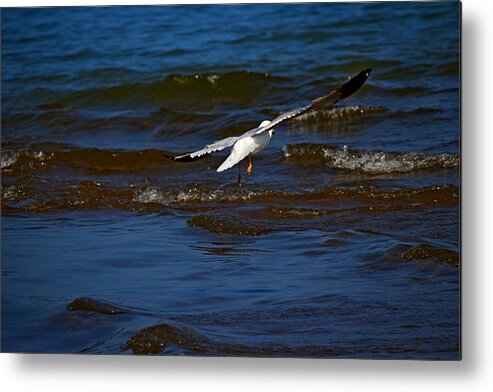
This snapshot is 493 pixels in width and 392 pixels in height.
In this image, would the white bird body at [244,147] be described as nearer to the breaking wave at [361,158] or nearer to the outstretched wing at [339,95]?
the outstretched wing at [339,95]

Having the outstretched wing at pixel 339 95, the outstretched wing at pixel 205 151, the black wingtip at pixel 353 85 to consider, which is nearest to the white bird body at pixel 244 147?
the outstretched wing at pixel 205 151

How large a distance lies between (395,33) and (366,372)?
4.62 ft

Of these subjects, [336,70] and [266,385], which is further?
[336,70]

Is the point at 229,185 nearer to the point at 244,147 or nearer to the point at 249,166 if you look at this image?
the point at 249,166

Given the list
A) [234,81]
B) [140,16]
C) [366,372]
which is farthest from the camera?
[234,81]

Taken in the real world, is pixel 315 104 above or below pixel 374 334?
above

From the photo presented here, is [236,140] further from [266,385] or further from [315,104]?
[266,385]

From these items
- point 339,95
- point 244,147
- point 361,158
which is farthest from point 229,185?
point 339,95

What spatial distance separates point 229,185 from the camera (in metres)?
4.77

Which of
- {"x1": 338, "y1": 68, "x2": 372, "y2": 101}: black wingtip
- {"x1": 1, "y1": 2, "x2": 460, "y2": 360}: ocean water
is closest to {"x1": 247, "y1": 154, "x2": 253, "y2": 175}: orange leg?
{"x1": 1, "y1": 2, "x2": 460, "y2": 360}: ocean water

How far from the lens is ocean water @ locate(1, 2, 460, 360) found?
4211 mm

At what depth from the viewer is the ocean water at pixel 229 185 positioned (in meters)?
4.21

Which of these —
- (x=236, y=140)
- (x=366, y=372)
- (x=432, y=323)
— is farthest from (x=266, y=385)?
(x=236, y=140)

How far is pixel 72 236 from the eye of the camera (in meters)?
4.64
